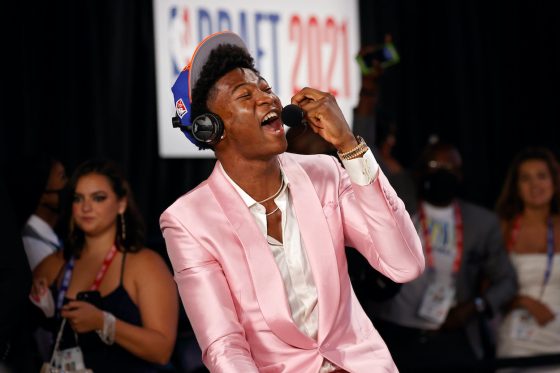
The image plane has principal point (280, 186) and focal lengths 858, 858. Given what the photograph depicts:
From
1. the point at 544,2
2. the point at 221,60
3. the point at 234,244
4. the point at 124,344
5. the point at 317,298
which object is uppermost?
the point at 544,2

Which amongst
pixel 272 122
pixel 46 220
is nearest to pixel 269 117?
pixel 272 122

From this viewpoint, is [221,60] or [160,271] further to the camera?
[160,271]

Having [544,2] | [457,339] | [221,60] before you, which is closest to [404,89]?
[544,2]

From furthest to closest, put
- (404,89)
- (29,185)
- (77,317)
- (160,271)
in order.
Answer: (404,89) < (29,185) < (160,271) < (77,317)

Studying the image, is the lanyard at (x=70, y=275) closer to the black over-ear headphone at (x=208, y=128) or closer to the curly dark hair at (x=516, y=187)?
the black over-ear headphone at (x=208, y=128)

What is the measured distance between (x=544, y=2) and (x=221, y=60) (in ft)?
16.5

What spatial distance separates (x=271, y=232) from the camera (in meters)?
2.27

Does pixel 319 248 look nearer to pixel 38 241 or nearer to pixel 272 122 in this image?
pixel 272 122

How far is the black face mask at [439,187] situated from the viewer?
448 cm

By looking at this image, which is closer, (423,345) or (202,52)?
(202,52)

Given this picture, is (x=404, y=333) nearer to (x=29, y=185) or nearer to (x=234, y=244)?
(x=29, y=185)

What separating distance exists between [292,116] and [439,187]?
251 cm

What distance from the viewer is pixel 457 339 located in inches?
172

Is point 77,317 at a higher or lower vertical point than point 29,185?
lower
